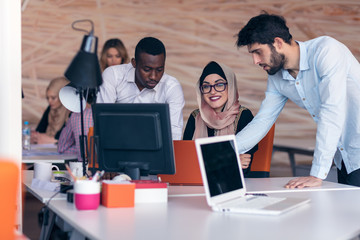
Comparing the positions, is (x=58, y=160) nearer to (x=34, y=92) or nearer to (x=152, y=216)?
(x=152, y=216)

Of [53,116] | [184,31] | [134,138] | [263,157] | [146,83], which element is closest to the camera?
[134,138]

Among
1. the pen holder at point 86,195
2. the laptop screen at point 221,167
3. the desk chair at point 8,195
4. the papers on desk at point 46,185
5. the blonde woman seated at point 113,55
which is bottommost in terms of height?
the papers on desk at point 46,185

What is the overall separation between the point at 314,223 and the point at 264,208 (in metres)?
0.19

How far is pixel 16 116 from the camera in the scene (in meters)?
1.71

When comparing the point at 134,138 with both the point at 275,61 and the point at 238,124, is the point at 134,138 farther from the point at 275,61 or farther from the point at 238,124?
the point at 238,124

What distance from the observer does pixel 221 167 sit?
6.08 feet

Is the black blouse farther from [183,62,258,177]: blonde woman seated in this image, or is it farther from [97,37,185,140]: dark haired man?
[97,37,185,140]: dark haired man

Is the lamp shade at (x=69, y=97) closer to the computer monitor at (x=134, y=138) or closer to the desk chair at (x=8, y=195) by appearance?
the computer monitor at (x=134, y=138)

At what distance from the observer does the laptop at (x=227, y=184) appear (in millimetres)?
1744

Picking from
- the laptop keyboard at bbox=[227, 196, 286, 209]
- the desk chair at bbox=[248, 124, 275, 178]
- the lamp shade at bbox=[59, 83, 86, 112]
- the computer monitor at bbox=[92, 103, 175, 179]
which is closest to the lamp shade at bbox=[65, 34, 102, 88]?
the computer monitor at bbox=[92, 103, 175, 179]

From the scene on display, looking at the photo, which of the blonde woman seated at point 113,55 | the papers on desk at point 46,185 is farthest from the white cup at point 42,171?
the blonde woman seated at point 113,55

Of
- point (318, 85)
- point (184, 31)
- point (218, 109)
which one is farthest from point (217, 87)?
point (184, 31)

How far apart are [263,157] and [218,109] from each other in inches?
20.4

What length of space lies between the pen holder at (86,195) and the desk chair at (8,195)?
32.7 inches
